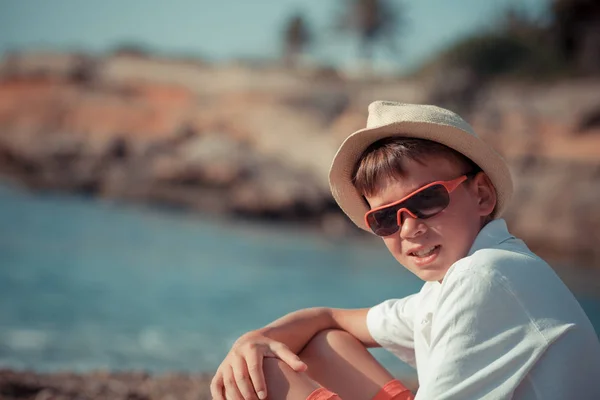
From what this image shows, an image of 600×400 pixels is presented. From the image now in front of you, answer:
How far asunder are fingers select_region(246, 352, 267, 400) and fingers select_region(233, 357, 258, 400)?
13 millimetres

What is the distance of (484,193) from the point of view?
1794 millimetres

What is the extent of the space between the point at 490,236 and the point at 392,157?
0.89ft

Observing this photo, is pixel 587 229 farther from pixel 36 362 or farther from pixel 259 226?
pixel 36 362

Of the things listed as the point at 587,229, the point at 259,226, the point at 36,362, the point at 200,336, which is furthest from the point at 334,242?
the point at 36,362

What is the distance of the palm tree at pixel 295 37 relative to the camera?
28266mm

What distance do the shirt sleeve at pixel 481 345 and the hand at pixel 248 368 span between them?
376 millimetres

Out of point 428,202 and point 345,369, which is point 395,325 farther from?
point 428,202

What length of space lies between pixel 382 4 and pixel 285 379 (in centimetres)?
2727

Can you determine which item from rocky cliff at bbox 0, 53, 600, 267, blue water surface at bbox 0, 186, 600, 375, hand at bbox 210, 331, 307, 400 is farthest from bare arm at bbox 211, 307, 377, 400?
rocky cliff at bbox 0, 53, 600, 267

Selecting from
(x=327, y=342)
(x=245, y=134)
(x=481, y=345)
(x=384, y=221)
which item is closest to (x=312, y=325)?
(x=327, y=342)

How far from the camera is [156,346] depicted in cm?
660

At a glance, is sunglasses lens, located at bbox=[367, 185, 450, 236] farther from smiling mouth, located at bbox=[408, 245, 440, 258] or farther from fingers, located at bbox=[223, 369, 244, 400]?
fingers, located at bbox=[223, 369, 244, 400]

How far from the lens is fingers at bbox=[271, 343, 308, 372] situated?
5.67 ft

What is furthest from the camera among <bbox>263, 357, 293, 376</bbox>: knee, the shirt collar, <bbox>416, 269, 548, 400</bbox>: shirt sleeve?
<bbox>263, 357, 293, 376</bbox>: knee
